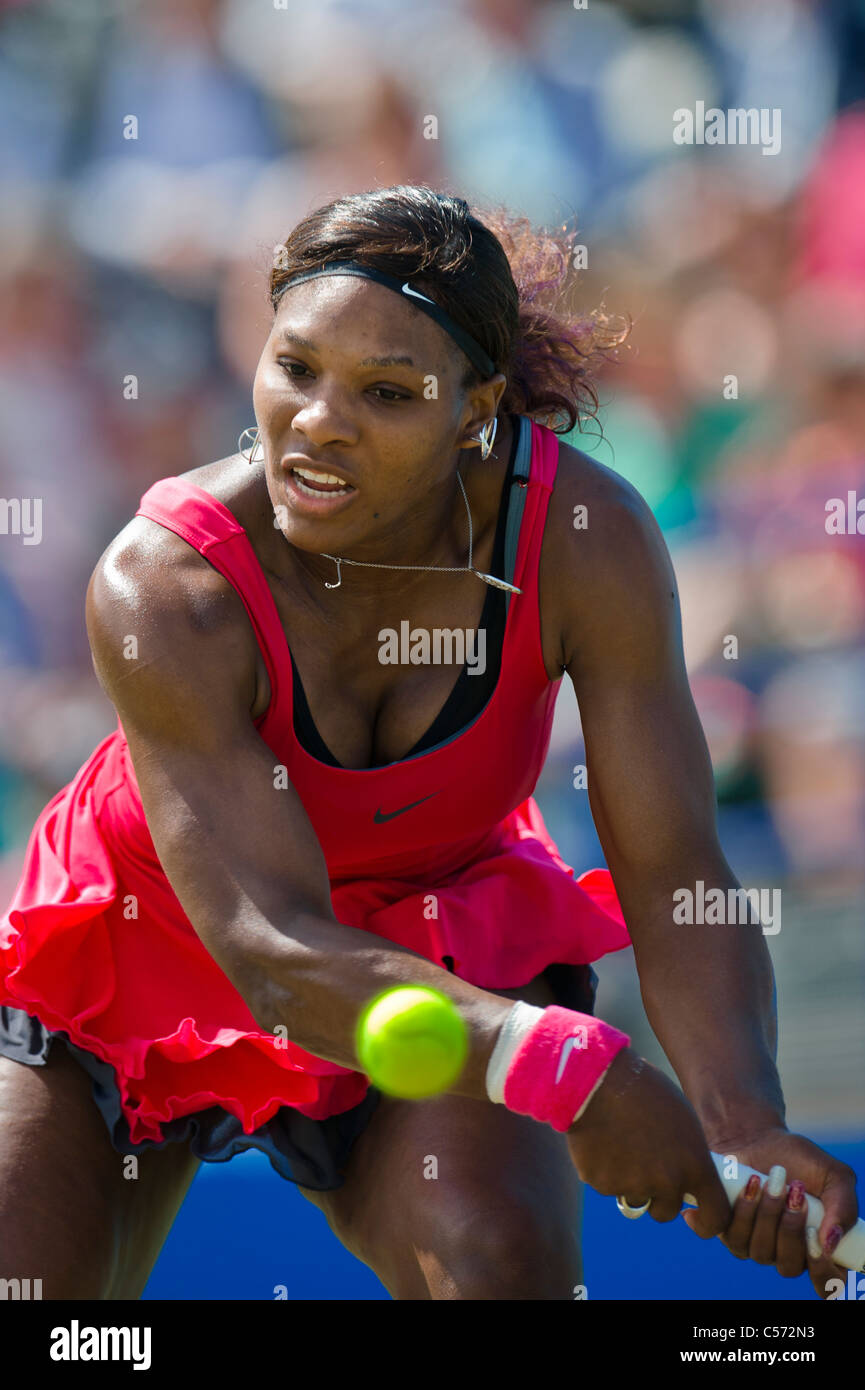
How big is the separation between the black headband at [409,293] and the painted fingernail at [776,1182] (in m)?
0.94

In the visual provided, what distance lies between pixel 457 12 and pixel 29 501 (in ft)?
5.74

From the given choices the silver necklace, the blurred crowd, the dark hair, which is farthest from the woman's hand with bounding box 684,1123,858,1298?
the blurred crowd

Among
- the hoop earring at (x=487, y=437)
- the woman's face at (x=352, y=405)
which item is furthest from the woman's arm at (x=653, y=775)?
the woman's face at (x=352, y=405)

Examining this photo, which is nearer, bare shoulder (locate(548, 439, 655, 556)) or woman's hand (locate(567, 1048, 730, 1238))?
woman's hand (locate(567, 1048, 730, 1238))

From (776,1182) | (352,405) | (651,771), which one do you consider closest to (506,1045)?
(776,1182)

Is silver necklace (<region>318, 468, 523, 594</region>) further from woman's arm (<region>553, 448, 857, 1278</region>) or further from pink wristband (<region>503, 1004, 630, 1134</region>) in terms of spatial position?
pink wristband (<region>503, 1004, 630, 1134</region>)

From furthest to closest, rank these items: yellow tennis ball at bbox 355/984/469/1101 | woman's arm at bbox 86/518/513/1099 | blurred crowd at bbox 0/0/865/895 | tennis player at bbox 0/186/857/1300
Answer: blurred crowd at bbox 0/0/865/895 → tennis player at bbox 0/186/857/1300 → woman's arm at bbox 86/518/513/1099 → yellow tennis ball at bbox 355/984/469/1101

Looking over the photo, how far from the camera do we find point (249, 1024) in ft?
6.75

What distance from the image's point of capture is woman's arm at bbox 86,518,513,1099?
165cm

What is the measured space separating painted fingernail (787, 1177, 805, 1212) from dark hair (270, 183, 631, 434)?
0.94 meters

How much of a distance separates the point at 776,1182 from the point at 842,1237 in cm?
9

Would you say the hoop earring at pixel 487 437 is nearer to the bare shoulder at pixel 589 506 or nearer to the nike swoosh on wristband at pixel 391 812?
the bare shoulder at pixel 589 506

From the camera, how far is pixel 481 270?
1.90 metres

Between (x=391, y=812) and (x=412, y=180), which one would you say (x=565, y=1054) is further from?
(x=412, y=180)
